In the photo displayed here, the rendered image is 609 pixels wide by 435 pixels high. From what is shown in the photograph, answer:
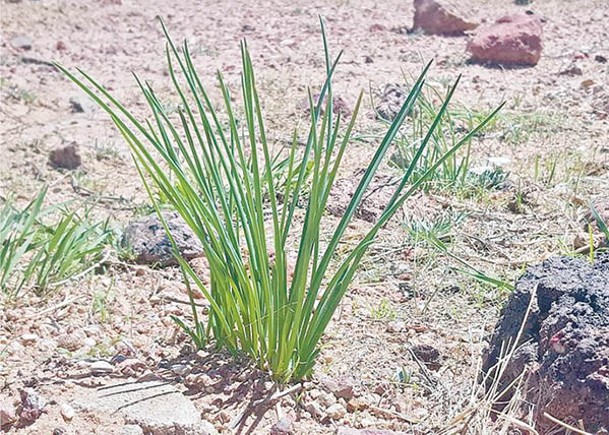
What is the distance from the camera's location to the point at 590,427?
1.48m

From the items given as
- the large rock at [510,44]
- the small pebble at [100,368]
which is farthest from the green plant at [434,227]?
the large rock at [510,44]

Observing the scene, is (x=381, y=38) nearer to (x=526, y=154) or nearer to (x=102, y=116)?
(x=102, y=116)

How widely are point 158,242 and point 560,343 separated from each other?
1.29m

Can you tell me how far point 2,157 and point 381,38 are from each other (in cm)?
298

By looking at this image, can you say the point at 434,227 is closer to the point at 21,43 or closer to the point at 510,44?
the point at 510,44

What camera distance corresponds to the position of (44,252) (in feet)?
7.96

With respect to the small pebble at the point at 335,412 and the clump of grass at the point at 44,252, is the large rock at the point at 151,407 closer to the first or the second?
the small pebble at the point at 335,412

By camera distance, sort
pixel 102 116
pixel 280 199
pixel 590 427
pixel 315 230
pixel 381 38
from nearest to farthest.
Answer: pixel 590 427 → pixel 315 230 → pixel 280 199 → pixel 102 116 → pixel 381 38

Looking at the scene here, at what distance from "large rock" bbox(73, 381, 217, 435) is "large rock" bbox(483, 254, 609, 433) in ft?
1.78

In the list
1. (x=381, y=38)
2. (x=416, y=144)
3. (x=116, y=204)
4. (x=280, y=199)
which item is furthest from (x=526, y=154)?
(x=381, y=38)

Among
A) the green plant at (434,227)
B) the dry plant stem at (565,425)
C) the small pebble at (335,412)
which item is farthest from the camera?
the green plant at (434,227)

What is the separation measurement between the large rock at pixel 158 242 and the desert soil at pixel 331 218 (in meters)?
0.06

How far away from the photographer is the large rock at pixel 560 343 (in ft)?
4.90

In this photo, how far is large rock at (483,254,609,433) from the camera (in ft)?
4.90
